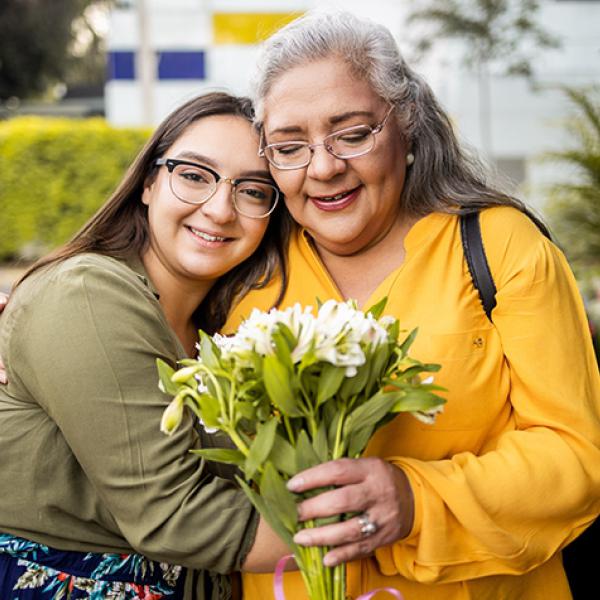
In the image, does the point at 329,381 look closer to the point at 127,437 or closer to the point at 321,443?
the point at 321,443

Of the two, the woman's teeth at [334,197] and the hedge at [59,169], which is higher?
the woman's teeth at [334,197]

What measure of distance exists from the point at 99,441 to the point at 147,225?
0.84 m

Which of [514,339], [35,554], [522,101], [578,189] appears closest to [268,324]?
[514,339]

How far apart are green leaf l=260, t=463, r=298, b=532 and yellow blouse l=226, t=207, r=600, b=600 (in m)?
0.36

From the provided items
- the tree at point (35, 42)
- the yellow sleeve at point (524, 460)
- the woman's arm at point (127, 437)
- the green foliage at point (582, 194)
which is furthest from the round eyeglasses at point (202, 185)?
the tree at point (35, 42)

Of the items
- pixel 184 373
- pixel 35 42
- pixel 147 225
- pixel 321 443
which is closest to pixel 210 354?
pixel 184 373

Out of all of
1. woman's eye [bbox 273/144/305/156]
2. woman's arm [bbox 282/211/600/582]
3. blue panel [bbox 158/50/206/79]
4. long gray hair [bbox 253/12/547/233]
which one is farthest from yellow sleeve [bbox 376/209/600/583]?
blue panel [bbox 158/50/206/79]

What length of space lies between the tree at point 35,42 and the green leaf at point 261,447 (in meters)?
24.9

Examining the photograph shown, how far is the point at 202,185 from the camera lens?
2602 mm

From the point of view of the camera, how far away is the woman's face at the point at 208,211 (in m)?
2.59

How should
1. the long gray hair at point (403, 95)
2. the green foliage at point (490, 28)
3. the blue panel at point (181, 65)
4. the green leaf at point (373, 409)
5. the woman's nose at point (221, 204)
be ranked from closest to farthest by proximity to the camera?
the green leaf at point (373, 409) < the long gray hair at point (403, 95) < the woman's nose at point (221, 204) < the green foliage at point (490, 28) < the blue panel at point (181, 65)

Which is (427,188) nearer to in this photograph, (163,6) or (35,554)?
(35,554)

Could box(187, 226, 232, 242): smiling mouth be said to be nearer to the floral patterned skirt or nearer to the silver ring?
→ the floral patterned skirt

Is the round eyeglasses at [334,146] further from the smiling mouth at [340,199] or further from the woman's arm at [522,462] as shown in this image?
the woman's arm at [522,462]
